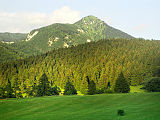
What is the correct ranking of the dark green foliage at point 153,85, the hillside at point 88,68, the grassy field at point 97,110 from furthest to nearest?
the hillside at point 88,68
the dark green foliage at point 153,85
the grassy field at point 97,110

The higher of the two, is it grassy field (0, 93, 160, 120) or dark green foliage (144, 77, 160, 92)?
grassy field (0, 93, 160, 120)

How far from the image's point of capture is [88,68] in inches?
6216

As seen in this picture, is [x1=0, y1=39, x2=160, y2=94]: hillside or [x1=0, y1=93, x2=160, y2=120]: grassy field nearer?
[x1=0, y1=93, x2=160, y2=120]: grassy field

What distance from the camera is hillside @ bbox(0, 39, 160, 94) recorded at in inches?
5261

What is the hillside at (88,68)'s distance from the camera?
438ft

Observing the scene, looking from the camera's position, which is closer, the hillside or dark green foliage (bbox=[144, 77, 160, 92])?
dark green foliage (bbox=[144, 77, 160, 92])

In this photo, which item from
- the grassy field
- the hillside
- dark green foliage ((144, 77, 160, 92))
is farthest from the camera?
the hillside

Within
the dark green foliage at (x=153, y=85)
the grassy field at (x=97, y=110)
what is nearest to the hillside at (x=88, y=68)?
the dark green foliage at (x=153, y=85)

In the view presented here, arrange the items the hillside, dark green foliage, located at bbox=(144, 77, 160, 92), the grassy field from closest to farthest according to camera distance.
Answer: the grassy field → dark green foliage, located at bbox=(144, 77, 160, 92) → the hillside

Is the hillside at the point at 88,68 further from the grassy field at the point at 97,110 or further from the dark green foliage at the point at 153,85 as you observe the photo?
the grassy field at the point at 97,110

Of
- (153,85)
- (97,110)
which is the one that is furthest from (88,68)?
(97,110)

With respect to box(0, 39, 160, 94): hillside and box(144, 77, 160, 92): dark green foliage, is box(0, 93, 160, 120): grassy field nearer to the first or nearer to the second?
box(144, 77, 160, 92): dark green foliage

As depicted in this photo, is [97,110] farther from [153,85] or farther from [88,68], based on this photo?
[88,68]

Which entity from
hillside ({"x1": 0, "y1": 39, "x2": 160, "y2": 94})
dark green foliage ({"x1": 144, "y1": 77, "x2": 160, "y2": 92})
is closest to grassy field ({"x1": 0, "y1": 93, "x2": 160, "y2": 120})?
dark green foliage ({"x1": 144, "y1": 77, "x2": 160, "y2": 92})
